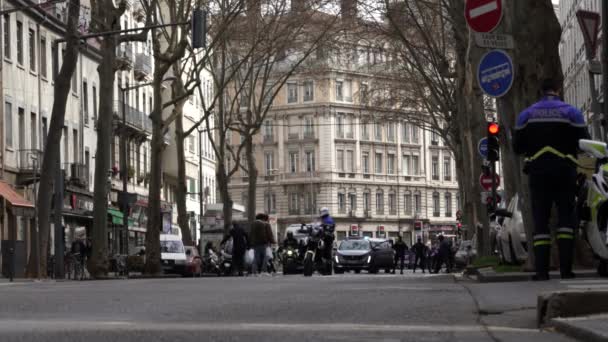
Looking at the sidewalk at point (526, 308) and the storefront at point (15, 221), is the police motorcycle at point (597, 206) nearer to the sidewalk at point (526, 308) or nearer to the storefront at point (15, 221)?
the sidewalk at point (526, 308)

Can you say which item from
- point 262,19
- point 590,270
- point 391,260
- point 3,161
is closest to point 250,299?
point 590,270

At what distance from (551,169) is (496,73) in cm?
264

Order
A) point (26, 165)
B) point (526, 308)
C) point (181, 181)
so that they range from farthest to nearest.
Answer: point (181, 181) < point (26, 165) < point (526, 308)

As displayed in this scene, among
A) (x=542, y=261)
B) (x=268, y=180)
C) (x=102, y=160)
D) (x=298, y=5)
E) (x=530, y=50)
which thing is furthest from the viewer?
(x=268, y=180)

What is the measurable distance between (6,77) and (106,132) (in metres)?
13.2

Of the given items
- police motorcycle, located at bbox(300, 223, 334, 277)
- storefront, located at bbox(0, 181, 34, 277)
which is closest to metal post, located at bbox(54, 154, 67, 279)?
storefront, located at bbox(0, 181, 34, 277)

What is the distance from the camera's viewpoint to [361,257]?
197ft

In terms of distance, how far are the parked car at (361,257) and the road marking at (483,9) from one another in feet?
141

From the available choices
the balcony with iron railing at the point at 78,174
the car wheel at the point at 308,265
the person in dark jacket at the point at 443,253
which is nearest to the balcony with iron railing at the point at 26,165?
the balcony with iron railing at the point at 78,174

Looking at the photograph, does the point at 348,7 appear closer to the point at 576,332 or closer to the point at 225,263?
the point at 225,263

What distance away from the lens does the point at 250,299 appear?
46.5ft

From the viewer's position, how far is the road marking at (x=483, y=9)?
16609 millimetres

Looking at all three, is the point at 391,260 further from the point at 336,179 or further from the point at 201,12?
the point at 336,179

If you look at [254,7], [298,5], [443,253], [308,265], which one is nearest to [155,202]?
[254,7]
